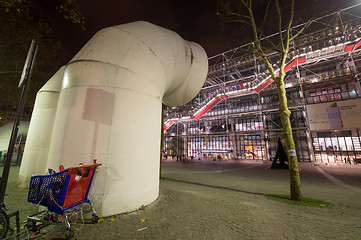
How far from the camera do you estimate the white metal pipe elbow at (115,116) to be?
10.2 ft

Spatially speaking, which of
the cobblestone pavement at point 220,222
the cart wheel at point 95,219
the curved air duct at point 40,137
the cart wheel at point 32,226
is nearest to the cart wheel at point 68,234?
the cobblestone pavement at point 220,222

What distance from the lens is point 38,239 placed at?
226 cm

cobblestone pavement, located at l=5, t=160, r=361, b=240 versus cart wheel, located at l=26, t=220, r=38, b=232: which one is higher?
cart wheel, located at l=26, t=220, r=38, b=232

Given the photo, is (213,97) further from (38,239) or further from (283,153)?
→ (38,239)

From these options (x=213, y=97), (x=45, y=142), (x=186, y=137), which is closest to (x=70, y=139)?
(x=45, y=142)

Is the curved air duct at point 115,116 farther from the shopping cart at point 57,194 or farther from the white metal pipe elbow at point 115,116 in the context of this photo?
the shopping cart at point 57,194

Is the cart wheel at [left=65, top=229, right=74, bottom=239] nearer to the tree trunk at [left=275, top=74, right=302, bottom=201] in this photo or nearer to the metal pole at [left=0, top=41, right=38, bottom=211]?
the metal pole at [left=0, top=41, right=38, bottom=211]

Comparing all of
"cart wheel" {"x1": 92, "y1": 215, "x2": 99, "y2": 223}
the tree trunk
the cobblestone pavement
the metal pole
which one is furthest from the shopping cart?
the tree trunk

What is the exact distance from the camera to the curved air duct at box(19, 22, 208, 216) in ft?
10.2

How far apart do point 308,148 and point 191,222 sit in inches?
977

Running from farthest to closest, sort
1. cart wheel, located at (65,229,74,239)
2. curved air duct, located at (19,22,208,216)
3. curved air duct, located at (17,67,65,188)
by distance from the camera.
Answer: curved air duct, located at (17,67,65,188), curved air duct, located at (19,22,208,216), cart wheel, located at (65,229,74,239)

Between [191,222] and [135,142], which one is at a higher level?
[135,142]

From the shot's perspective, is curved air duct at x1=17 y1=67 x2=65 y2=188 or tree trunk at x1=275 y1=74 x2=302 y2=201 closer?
tree trunk at x1=275 y1=74 x2=302 y2=201

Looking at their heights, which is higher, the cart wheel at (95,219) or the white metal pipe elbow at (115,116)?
the white metal pipe elbow at (115,116)
